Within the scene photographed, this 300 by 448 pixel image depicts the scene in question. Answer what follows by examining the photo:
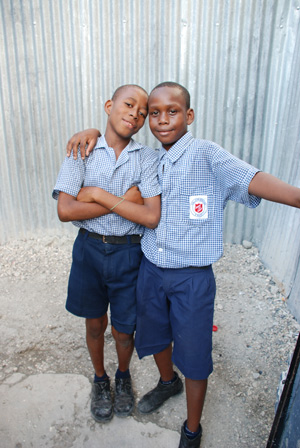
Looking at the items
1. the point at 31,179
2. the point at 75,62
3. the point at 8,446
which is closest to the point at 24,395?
the point at 8,446

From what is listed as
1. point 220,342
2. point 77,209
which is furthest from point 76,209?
point 220,342

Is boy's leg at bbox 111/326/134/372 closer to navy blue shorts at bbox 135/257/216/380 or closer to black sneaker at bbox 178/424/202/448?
navy blue shorts at bbox 135/257/216/380

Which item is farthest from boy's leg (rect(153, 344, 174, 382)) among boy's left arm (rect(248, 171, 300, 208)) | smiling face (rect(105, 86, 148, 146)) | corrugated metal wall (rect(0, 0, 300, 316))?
corrugated metal wall (rect(0, 0, 300, 316))

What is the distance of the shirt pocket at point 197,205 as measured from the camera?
5.38 feet

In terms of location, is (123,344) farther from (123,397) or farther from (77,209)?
(77,209)

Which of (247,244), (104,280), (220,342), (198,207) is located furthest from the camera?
(247,244)

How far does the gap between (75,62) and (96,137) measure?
2.30m

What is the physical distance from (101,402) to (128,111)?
166cm

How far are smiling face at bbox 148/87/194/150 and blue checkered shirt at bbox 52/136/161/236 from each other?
167 mm

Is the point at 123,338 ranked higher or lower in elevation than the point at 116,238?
lower

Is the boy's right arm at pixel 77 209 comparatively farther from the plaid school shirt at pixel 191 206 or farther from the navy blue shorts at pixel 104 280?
the plaid school shirt at pixel 191 206

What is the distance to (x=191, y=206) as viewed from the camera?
5.40ft

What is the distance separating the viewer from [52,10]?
3.61 meters

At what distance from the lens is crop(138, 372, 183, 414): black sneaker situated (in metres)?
2.09
